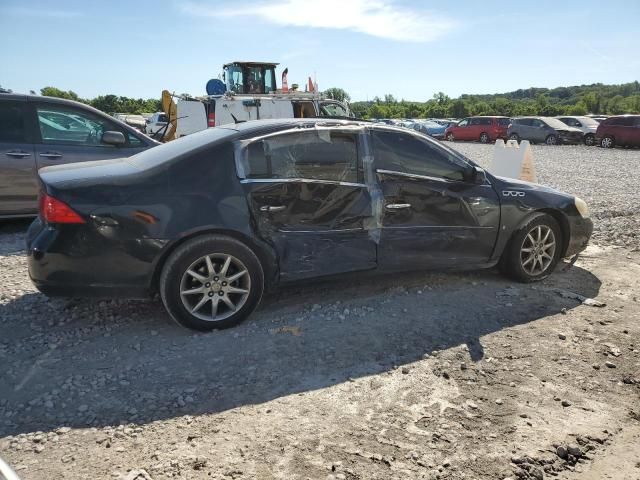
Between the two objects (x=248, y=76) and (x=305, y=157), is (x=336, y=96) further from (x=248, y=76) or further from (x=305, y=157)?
(x=305, y=157)

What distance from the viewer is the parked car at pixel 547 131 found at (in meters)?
28.1

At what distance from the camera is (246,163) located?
391cm

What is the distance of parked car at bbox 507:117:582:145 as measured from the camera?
2812 cm

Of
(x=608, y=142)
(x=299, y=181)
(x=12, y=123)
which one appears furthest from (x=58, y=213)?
(x=608, y=142)

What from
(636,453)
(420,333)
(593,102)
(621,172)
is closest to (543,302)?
(420,333)

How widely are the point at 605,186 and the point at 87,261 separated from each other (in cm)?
1147

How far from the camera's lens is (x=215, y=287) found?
12.4 ft

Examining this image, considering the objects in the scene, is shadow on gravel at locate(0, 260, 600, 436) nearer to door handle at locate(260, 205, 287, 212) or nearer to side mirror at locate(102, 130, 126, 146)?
door handle at locate(260, 205, 287, 212)

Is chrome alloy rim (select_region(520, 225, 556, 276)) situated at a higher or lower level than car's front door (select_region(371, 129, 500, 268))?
lower

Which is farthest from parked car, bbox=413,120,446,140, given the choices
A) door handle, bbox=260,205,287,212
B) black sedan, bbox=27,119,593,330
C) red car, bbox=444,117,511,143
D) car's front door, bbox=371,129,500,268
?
door handle, bbox=260,205,287,212

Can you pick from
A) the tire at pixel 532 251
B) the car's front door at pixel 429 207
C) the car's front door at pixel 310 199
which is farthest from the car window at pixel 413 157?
the tire at pixel 532 251

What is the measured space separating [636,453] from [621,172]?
14312 millimetres

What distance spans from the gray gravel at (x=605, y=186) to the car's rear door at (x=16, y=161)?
707cm

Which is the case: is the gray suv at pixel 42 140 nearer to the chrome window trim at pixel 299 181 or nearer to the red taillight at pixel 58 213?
the red taillight at pixel 58 213
